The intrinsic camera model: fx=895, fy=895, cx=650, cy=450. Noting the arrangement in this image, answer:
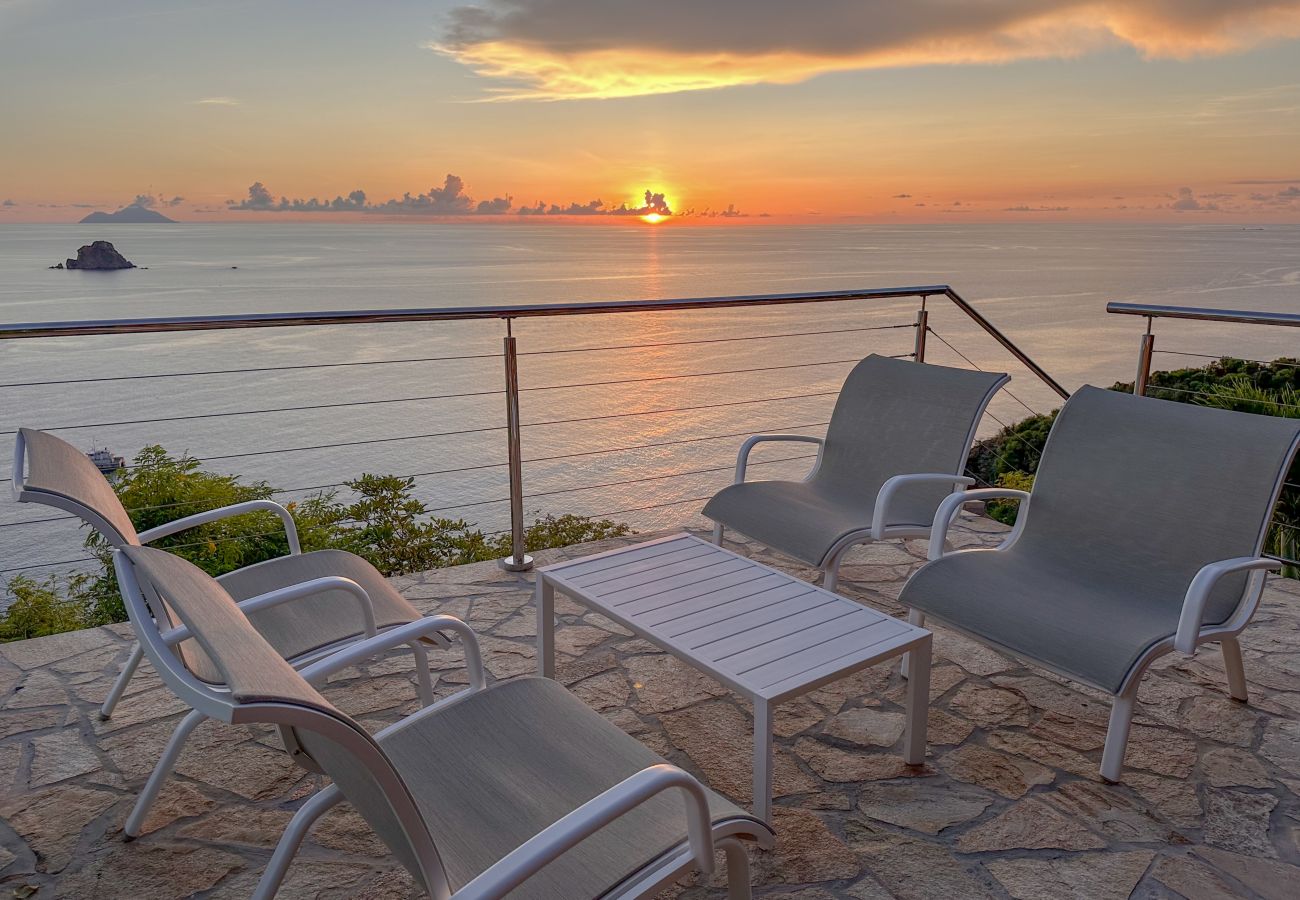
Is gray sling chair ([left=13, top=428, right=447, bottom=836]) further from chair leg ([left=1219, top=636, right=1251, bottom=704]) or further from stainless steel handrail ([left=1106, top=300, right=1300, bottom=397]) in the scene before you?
stainless steel handrail ([left=1106, top=300, right=1300, bottom=397])

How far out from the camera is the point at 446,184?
3022cm

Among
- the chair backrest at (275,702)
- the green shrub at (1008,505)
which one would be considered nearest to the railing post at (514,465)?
the chair backrest at (275,702)

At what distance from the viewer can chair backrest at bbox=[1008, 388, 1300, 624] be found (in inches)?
99.7

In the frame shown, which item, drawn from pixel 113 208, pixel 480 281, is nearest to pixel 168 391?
pixel 113 208

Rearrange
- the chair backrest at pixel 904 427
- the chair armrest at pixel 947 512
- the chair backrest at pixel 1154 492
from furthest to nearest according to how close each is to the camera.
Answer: the chair backrest at pixel 904 427
the chair armrest at pixel 947 512
the chair backrest at pixel 1154 492

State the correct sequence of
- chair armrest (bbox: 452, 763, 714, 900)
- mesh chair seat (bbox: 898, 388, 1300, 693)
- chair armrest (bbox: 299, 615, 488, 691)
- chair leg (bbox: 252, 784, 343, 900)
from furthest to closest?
mesh chair seat (bbox: 898, 388, 1300, 693)
chair armrest (bbox: 299, 615, 488, 691)
chair leg (bbox: 252, 784, 343, 900)
chair armrest (bbox: 452, 763, 714, 900)

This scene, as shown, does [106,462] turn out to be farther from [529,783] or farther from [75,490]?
[529,783]

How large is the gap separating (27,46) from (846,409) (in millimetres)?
27293

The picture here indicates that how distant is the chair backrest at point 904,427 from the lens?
11.0ft

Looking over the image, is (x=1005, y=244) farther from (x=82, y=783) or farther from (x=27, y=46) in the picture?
(x=82, y=783)

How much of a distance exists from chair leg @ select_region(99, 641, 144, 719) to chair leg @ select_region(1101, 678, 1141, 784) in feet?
8.66

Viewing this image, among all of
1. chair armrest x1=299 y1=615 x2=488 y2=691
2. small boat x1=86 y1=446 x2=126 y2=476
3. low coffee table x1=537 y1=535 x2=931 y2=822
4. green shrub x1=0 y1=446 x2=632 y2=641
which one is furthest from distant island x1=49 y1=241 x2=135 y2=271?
chair armrest x1=299 y1=615 x2=488 y2=691

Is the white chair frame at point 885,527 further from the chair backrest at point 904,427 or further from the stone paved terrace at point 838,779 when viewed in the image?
the stone paved terrace at point 838,779

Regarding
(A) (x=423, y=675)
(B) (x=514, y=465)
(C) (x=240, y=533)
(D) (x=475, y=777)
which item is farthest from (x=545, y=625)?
(C) (x=240, y=533)
